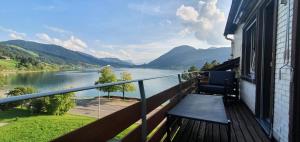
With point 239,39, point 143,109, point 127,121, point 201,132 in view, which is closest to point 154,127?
point 143,109

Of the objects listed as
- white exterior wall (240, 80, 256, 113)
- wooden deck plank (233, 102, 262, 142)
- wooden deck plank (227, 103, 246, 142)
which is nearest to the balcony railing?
wooden deck plank (227, 103, 246, 142)

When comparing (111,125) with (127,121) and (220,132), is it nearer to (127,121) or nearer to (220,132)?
(127,121)

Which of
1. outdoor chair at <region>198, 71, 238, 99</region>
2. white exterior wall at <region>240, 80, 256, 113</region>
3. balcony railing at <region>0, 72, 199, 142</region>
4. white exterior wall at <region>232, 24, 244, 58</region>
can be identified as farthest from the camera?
white exterior wall at <region>232, 24, 244, 58</region>

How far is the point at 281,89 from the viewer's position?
A: 2.33 meters

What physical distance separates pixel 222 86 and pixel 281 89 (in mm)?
3539

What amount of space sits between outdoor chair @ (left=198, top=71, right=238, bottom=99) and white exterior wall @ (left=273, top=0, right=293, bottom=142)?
2.98 metres

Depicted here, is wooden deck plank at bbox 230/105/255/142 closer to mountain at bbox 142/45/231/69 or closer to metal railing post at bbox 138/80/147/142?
metal railing post at bbox 138/80/147/142

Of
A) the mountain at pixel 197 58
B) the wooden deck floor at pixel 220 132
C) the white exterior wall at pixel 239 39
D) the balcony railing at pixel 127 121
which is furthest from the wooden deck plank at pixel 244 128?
the mountain at pixel 197 58

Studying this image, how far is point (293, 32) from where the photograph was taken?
1941 mm

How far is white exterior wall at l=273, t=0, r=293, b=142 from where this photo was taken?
2131 mm

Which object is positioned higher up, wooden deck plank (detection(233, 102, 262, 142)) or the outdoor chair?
the outdoor chair

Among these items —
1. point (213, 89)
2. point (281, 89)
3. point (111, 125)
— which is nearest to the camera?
point (111, 125)

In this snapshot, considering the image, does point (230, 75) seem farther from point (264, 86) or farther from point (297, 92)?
point (297, 92)

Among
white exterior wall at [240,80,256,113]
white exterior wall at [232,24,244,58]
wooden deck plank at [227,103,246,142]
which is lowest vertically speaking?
wooden deck plank at [227,103,246,142]
